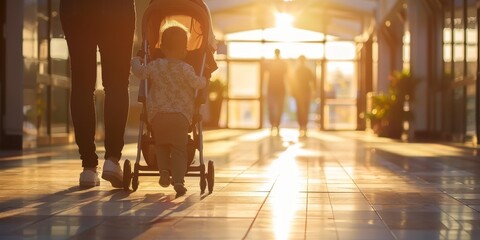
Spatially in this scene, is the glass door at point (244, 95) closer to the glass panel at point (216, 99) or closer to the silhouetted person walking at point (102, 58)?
the glass panel at point (216, 99)

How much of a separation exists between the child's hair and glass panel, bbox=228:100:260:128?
24690mm

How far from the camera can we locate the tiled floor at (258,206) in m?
3.74

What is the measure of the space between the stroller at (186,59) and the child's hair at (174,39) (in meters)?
0.18

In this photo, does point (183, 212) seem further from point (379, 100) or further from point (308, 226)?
point (379, 100)

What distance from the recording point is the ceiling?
29562 mm

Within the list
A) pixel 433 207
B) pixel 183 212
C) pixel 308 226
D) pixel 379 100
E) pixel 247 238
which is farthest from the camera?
pixel 379 100

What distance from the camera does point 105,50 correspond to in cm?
587

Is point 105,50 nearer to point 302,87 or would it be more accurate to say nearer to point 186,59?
point 186,59

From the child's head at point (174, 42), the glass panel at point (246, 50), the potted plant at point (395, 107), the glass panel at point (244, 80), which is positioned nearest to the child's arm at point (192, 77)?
the child's head at point (174, 42)

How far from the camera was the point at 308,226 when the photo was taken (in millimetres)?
3906

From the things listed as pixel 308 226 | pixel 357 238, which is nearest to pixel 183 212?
pixel 308 226

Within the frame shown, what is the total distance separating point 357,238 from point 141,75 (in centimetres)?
224

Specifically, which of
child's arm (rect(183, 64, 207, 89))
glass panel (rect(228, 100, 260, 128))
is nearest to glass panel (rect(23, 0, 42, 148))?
child's arm (rect(183, 64, 207, 89))

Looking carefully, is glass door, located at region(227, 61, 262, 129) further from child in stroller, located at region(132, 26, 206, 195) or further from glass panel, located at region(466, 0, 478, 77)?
child in stroller, located at region(132, 26, 206, 195)
